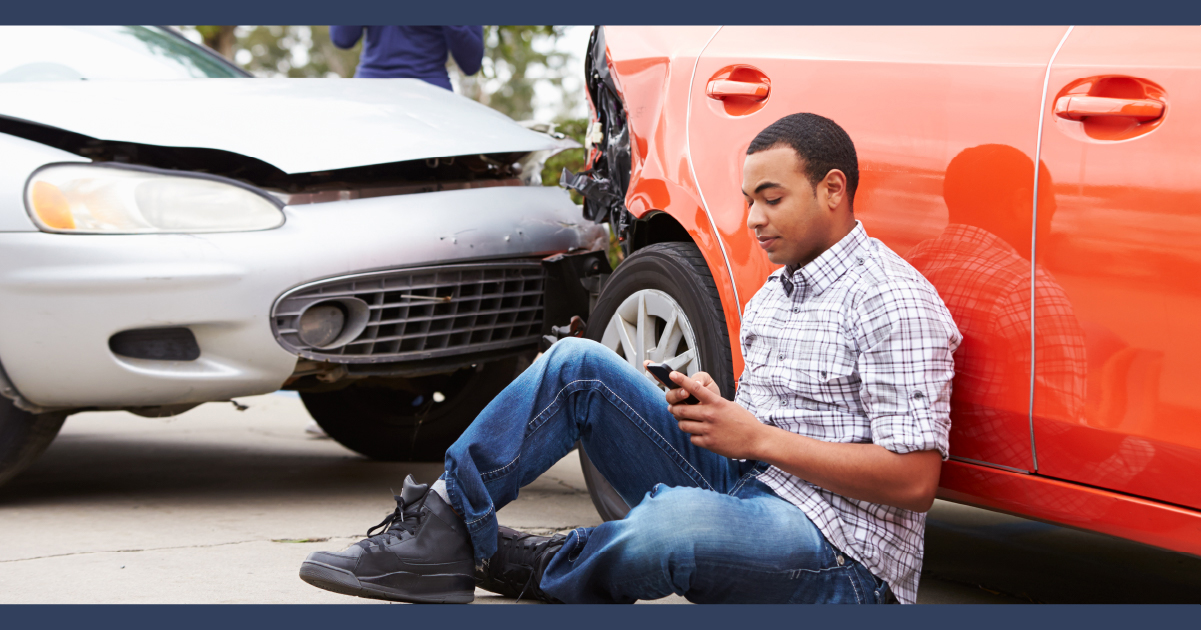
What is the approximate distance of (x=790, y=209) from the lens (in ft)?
7.20

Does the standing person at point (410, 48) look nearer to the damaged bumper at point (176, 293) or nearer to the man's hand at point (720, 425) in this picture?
the damaged bumper at point (176, 293)

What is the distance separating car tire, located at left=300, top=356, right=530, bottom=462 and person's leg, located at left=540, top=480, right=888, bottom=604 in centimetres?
208

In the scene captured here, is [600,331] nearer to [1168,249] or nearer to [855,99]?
[855,99]

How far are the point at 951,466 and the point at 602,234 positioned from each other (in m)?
2.02

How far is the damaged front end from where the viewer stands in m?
3.31

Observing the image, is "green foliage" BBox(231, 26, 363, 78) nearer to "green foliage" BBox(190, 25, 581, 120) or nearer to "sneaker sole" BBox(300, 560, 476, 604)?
"green foliage" BBox(190, 25, 581, 120)

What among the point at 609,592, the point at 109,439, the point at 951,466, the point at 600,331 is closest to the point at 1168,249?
the point at 951,466

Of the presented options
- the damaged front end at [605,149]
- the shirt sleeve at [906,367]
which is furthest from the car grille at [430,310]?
the shirt sleeve at [906,367]

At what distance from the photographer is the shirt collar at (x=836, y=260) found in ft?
7.10

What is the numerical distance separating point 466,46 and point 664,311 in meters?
2.86

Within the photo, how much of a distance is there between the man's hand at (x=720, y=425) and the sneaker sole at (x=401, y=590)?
1.95ft

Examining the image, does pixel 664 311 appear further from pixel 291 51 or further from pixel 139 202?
pixel 291 51

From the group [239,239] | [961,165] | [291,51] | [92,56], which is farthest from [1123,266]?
[291,51]

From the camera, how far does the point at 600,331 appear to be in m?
3.16
